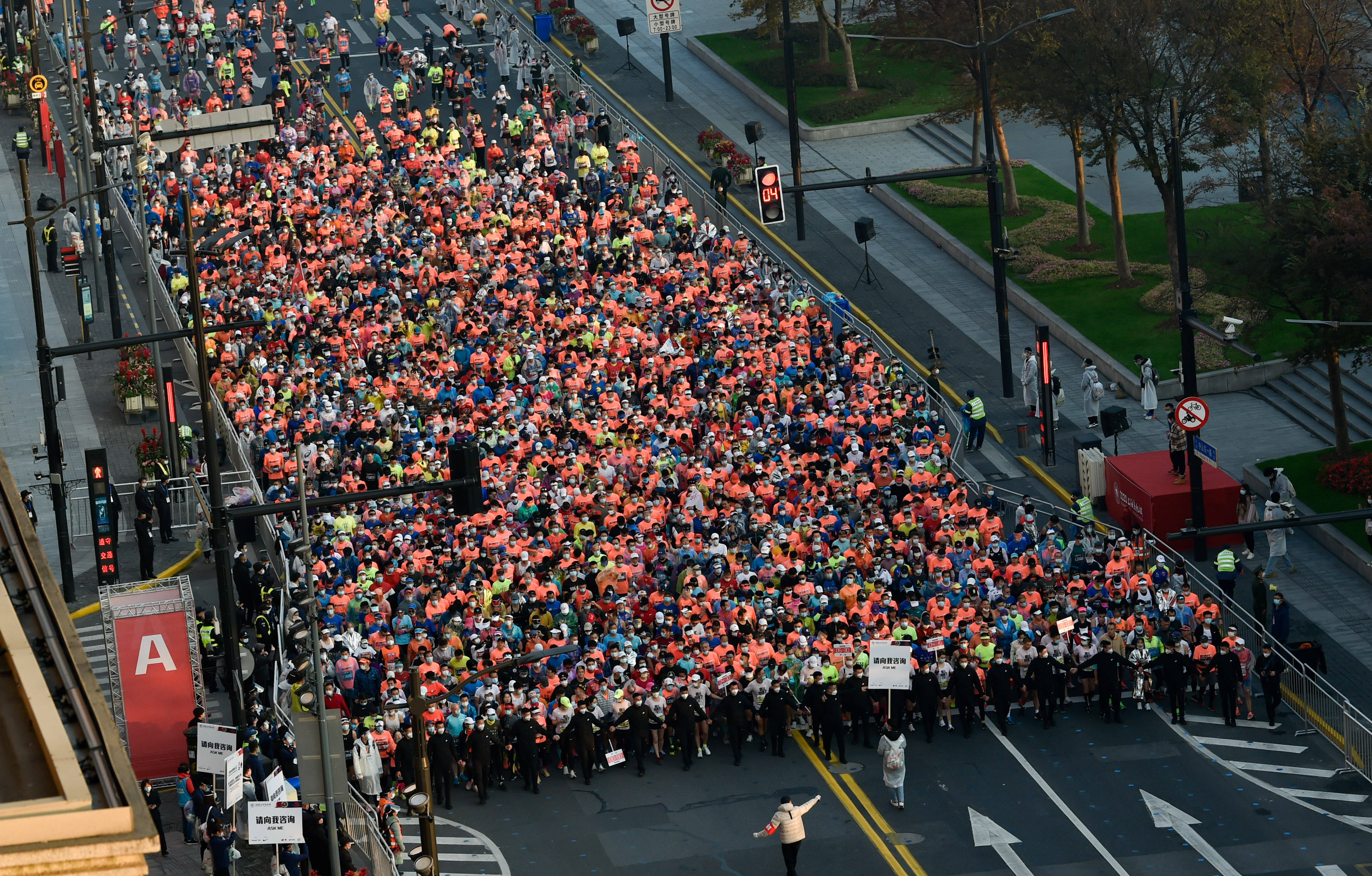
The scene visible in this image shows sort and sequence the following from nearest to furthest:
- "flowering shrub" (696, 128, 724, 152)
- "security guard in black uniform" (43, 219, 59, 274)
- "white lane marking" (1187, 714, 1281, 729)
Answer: "white lane marking" (1187, 714, 1281, 729), "security guard in black uniform" (43, 219, 59, 274), "flowering shrub" (696, 128, 724, 152)

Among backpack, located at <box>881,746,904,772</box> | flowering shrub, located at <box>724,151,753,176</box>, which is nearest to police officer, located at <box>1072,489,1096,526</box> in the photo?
backpack, located at <box>881,746,904,772</box>

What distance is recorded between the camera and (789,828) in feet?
96.7

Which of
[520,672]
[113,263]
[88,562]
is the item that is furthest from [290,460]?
[113,263]

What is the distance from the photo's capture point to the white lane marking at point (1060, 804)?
30.2 meters

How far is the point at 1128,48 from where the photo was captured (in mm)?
50375

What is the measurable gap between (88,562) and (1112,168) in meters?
27.6

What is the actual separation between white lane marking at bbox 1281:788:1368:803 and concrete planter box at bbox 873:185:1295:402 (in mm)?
15742

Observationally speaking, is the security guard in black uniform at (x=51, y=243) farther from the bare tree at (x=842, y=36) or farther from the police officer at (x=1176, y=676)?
the police officer at (x=1176, y=676)

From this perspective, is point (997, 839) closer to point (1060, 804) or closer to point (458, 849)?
point (1060, 804)

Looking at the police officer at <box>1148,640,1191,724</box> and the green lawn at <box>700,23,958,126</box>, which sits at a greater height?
the green lawn at <box>700,23,958,126</box>

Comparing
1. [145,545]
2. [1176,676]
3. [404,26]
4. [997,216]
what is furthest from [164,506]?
[404,26]

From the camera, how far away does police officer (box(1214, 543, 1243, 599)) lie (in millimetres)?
37750

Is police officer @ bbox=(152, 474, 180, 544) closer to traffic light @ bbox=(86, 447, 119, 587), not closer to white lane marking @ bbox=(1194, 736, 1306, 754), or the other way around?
traffic light @ bbox=(86, 447, 119, 587)

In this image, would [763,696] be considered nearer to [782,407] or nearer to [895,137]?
[782,407]
